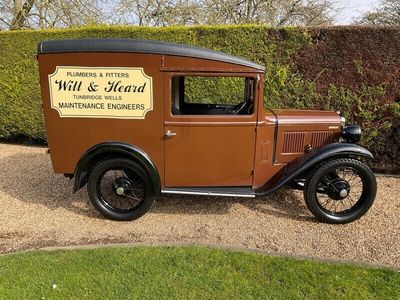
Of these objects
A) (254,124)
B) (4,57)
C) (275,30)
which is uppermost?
(275,30)

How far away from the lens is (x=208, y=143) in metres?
3.86

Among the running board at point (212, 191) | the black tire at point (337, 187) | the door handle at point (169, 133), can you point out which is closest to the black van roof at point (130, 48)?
the door handle at point (169, 133)

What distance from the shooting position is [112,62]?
145 inches

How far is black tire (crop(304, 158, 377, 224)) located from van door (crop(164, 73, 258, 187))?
0.74 metres

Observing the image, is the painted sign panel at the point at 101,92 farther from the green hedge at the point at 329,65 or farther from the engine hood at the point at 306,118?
the green hedge at the point at 329,65

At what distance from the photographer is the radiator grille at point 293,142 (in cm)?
414

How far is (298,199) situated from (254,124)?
A: 5.03 ft

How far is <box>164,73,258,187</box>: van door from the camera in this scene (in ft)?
12.5

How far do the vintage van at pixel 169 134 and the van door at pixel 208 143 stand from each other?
0.04ft

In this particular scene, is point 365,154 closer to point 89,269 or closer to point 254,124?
point 254,124

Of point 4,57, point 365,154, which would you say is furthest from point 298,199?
point 4,57

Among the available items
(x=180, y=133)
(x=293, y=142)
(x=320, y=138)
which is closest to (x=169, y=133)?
(x=180, y=133)

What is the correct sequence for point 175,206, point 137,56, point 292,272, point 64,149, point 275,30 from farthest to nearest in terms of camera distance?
1. point 275,30
2. point 175,206
3. point 64,149
4. point 137,56
5. point 292,272

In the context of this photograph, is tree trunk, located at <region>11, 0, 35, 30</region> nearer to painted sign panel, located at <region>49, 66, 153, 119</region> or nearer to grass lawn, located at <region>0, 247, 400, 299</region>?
painted sign panel, located at <region>49, 66, 153, 119</region>
